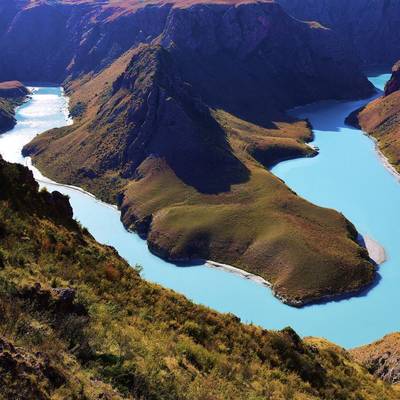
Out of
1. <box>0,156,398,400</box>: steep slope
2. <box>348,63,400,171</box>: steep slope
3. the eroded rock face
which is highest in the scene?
the eroded rock face

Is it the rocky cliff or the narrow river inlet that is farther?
the rocky cliff

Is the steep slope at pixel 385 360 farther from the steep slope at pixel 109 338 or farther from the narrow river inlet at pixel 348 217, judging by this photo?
the narrow river inlet at pixel 348 217

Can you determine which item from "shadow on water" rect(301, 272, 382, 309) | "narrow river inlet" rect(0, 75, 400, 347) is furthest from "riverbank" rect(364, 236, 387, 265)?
"shadow on water" rect(301, 272, 382, 309)

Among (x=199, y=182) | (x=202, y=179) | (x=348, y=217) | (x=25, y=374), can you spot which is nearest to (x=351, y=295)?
(x=348, y=217)

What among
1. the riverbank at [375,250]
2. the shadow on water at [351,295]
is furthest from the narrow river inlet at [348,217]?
the riverbank at [375,250]

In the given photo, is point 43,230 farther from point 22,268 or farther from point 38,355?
point 38,355

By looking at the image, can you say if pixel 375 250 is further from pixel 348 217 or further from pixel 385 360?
pixel 385 360

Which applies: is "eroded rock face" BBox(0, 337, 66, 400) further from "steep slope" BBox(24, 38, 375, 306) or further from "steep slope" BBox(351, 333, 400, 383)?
"steep slope" BBox(24, 38, 375, 306)
